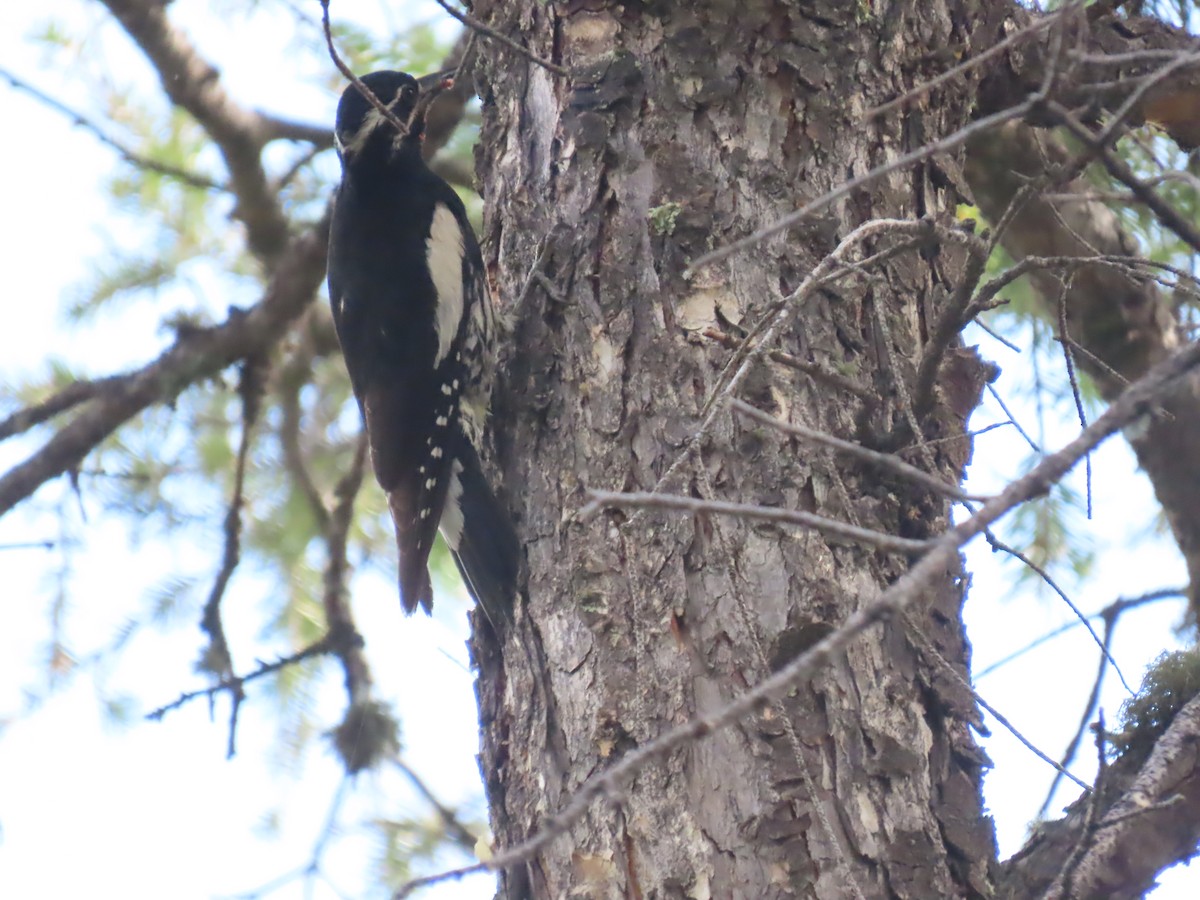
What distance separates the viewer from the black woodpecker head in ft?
9.93

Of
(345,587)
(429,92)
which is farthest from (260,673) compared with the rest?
(429,92)

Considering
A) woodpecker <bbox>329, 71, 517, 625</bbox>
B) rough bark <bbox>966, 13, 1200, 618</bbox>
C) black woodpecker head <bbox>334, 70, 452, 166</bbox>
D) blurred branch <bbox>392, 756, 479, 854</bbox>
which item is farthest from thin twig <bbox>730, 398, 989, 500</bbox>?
black woodpecker head <bbox>334, 70, 452, 166</bbox>

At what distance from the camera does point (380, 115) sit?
9.89 ft

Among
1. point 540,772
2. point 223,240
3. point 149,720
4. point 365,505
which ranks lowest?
point 540,772

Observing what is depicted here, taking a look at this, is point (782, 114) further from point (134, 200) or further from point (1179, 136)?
point (134, 200)

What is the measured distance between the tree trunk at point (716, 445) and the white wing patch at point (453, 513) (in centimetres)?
27

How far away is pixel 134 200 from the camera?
337 cm

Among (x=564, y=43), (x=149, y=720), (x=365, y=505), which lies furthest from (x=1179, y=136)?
(x=149, y=720)

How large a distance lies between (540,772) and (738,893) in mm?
361

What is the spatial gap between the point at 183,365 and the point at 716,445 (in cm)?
139

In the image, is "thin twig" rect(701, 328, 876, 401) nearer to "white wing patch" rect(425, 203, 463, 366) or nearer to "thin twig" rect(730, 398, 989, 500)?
"thin twig" rect(730, 398, 989, 500)

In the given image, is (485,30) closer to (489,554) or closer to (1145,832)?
(489,554)

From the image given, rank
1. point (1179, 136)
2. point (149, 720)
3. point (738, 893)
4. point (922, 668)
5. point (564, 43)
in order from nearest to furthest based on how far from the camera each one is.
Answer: point (738, 893)
point (922, 668)
point (564, 43)
point (149, 720)
point (1179, 136)

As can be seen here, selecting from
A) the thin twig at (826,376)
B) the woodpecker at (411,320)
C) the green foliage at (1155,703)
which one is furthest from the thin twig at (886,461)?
the woodpecker at (411,320)
